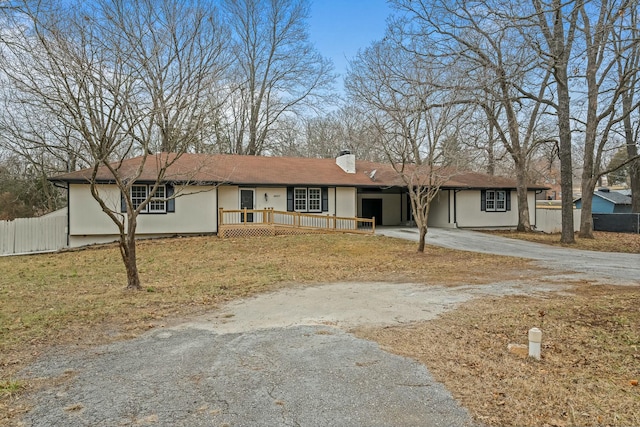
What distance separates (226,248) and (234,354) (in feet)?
37.3

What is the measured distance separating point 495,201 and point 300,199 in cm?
1192

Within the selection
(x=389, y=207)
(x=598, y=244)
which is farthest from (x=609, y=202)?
(x=389, y=207)

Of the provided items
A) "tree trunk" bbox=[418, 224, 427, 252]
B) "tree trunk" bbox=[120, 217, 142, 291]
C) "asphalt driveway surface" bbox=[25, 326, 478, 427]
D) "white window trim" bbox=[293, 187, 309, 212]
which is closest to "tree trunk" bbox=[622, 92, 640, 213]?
"tree trunk" bbox=[418, 224, 427, 252]

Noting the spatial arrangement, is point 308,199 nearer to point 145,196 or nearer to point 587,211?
point 145,196

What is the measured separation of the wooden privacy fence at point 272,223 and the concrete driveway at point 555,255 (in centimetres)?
246

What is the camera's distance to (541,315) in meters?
5.75

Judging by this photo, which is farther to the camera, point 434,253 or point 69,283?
point 434,253

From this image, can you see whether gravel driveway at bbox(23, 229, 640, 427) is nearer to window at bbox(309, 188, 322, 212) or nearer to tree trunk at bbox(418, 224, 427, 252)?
tree trunk at bbox(418, 224, 427, 252)

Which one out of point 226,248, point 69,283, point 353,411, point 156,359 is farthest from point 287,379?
point 226,248

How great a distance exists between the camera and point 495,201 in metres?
24.6

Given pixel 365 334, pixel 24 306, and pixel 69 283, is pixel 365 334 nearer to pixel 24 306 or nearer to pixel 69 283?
pixel 24 306

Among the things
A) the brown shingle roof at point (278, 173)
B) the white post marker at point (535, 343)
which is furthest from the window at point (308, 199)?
the white post marker at point (535, 343)

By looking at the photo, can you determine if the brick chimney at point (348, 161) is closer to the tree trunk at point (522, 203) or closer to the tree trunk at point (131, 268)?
the tree trunk at point (522, 203)

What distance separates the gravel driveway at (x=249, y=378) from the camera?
3127 mm
